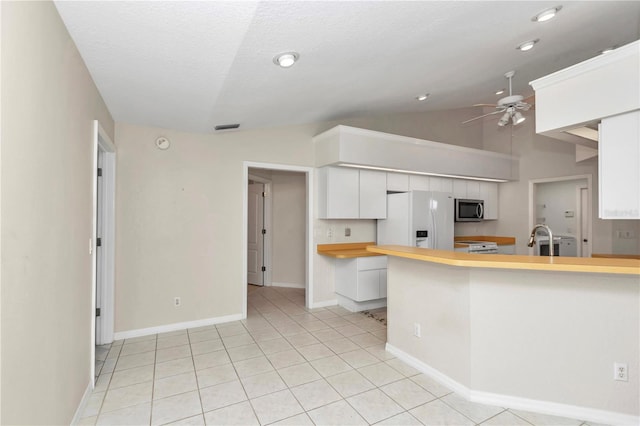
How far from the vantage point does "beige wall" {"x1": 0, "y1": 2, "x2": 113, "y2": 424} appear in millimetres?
1145

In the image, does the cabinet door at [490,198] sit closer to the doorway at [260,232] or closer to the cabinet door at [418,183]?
the cabinet door at [418,183]

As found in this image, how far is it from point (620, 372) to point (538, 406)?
536mm

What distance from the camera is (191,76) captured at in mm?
2223

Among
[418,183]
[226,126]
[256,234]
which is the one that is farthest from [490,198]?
[226,126]

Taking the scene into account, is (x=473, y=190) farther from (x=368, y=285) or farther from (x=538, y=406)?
(x=538, y=406)

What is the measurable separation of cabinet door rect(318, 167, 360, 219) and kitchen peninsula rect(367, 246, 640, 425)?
1.95 meters

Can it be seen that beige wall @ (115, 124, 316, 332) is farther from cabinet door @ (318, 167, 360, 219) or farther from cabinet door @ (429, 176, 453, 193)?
cabinet door @ (429, 176, 453, 193)

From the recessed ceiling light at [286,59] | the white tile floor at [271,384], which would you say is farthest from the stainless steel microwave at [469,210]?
the recessed ceiling light at [286,59]

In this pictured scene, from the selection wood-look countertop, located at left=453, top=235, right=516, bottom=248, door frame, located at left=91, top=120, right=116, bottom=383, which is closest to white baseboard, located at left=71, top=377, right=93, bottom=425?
door frame, located at left=91, top=120, right=116, bottom=383

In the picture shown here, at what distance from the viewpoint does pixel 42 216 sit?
4.74 ft

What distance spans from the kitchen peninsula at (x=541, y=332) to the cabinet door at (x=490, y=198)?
12.9 ft

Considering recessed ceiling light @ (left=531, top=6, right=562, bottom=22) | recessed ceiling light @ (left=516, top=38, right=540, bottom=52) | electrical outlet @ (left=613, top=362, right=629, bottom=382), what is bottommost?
electrical outlet @ (left=613, top=362, right=629, bottom=382)

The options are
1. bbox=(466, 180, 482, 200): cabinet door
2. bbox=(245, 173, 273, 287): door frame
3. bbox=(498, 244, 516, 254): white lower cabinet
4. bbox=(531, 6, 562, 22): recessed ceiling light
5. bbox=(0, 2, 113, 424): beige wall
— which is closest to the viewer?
bbox=(0, 2, 113, 424): beige wall

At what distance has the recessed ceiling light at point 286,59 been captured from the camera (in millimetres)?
2094
